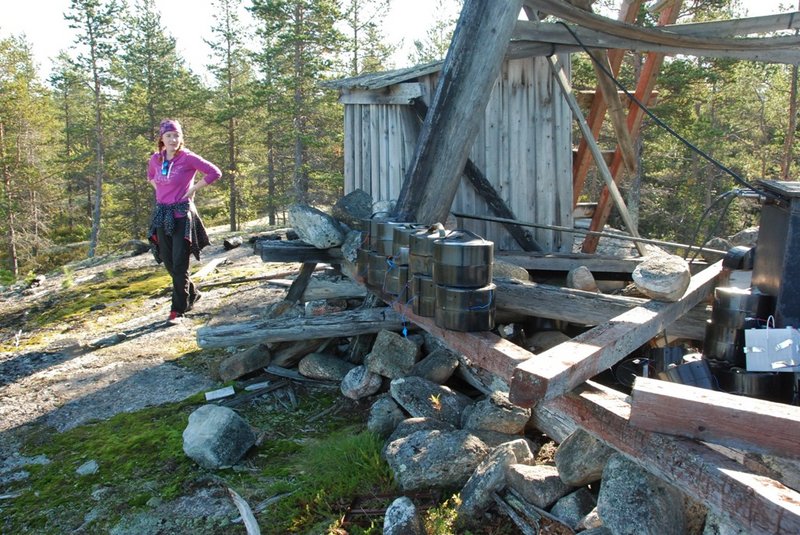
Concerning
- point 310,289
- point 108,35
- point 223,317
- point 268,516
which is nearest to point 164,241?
point 223,317

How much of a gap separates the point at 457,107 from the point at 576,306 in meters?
2.06

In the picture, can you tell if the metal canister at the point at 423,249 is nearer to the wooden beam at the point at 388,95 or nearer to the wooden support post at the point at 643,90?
the wooden beam at the point at 388,95

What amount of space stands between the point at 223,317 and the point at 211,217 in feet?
123

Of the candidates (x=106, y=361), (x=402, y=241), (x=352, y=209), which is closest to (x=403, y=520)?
(x=402, y=241)

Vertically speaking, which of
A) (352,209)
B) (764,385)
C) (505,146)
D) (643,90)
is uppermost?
(643,90)

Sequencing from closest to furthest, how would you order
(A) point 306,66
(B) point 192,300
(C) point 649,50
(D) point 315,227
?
(D) point 315,227, (C) point 649,50, (B) point 192,300, (A) point 306,66

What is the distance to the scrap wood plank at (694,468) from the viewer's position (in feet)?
6.48

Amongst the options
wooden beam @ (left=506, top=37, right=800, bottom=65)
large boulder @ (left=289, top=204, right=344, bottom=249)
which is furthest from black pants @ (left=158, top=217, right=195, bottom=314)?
wooden beam @ (left=506, top=37, right=800, bottom=65)

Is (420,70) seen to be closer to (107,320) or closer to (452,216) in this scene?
(452,216)

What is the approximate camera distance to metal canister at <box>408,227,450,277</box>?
427 cm

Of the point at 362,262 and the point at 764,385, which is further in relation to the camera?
the point at 362,262

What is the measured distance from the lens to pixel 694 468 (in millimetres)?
2301

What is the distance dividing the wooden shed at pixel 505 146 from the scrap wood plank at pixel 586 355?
360cm

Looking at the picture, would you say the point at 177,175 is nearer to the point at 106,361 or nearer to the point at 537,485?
the point at 106,361
